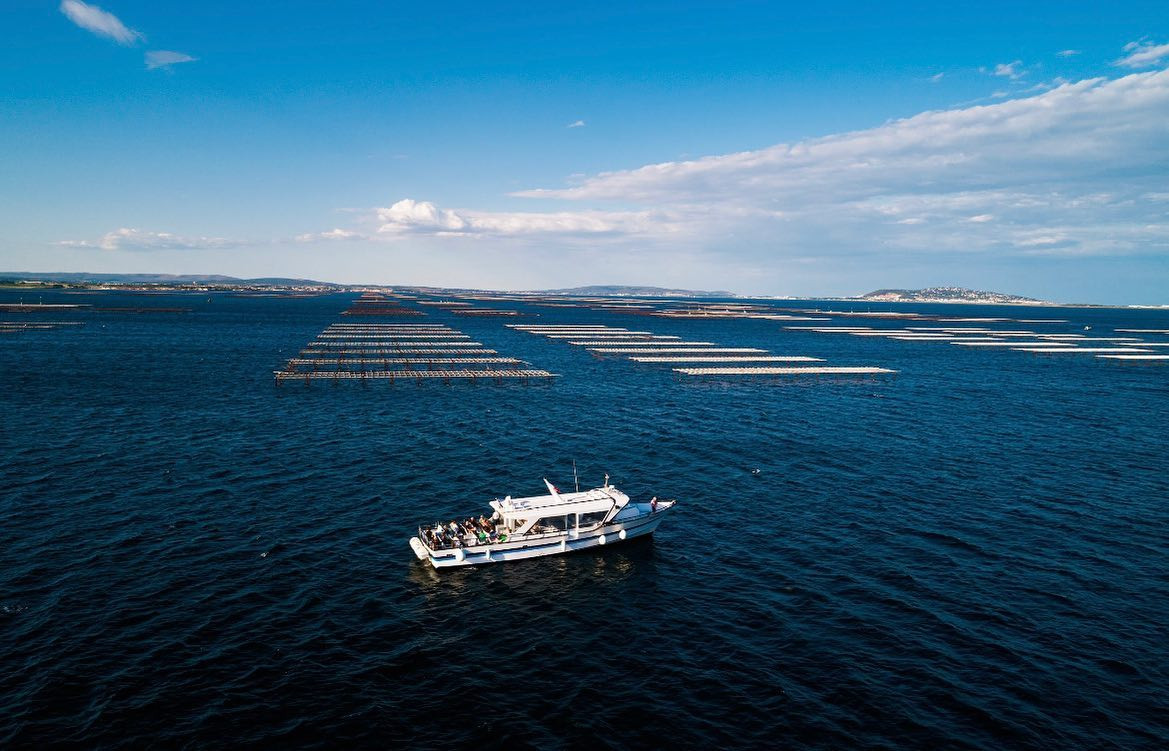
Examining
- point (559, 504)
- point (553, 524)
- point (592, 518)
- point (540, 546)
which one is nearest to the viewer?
point (540, 546)

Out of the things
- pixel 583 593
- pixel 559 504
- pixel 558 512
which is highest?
pixel 559 504

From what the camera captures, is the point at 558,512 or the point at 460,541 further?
the point at 558,512

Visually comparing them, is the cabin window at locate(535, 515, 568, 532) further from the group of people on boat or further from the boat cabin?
the group of people on boat

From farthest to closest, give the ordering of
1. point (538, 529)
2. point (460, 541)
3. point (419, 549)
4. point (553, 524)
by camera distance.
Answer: point (553, 524), point (538, 529), point (460, 541), point (419, 549)

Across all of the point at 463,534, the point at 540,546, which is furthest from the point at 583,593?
the point at 463,534

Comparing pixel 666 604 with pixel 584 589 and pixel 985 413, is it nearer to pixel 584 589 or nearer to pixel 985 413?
pixel 584 589

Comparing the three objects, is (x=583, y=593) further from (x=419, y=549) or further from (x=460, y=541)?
(x=419, y=549)

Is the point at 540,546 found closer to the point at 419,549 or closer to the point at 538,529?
the point at 538,529

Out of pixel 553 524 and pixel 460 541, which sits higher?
pixel 553 524

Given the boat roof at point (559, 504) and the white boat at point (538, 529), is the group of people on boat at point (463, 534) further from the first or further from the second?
the boat roof at point (559, 504)
